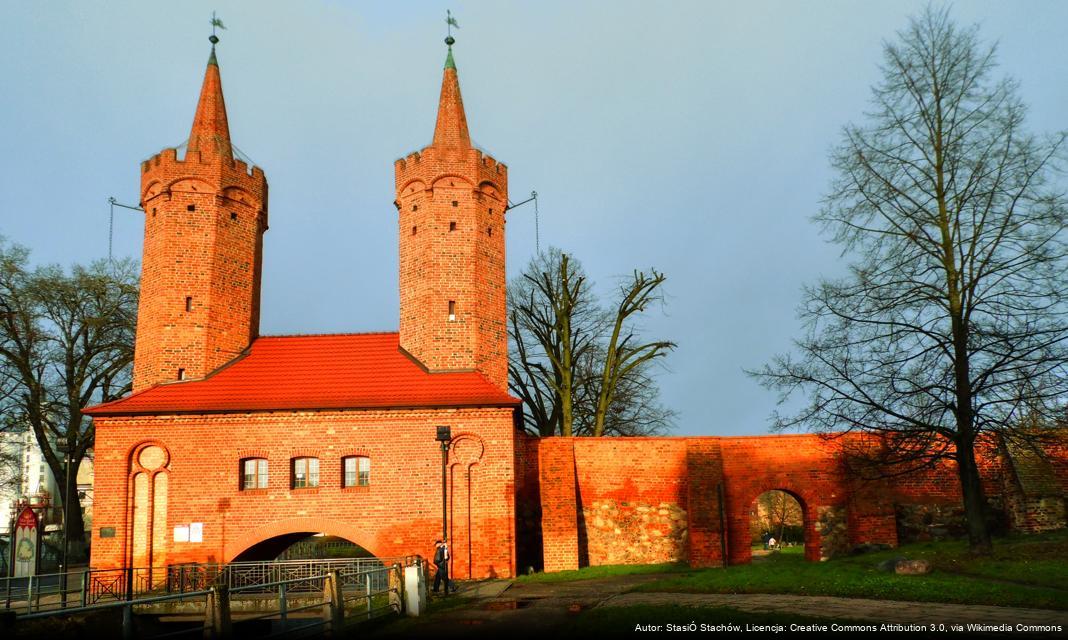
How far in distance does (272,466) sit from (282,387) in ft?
7.37

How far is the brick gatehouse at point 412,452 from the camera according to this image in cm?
2052

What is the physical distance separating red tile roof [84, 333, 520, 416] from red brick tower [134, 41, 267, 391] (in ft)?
2.48

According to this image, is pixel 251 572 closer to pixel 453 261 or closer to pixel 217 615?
pixel 453 261

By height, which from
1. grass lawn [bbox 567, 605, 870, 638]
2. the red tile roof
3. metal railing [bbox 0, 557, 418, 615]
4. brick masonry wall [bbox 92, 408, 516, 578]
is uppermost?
the red tile roof

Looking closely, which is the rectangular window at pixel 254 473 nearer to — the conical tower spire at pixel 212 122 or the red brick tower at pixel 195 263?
the red brick tower at pixel 195 263

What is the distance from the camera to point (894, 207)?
54.2 ft

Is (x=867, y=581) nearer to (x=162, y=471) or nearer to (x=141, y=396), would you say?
(x=162, y=471)

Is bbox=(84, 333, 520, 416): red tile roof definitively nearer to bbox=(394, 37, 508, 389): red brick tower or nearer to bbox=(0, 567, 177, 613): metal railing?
bbox=(394, 37, 508, 389): red brick tower

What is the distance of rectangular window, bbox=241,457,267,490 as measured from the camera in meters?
20.9

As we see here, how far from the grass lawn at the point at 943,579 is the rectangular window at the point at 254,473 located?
10267mm

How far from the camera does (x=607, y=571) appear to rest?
20.1m

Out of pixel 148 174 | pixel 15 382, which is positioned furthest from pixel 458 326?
pixel 15 382

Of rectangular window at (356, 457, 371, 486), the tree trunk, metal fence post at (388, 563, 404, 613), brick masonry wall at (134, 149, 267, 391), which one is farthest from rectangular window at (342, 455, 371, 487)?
the tree trunk

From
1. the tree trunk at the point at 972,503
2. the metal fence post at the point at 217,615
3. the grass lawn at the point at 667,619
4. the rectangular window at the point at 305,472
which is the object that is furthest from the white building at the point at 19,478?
the tree trunk at the point at 972,503
